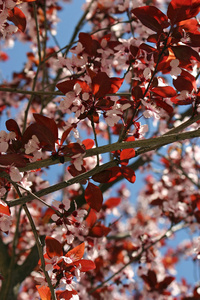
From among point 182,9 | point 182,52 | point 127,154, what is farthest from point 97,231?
point 182,9

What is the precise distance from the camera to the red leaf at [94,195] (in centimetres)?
122

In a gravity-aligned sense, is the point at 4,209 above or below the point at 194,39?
below

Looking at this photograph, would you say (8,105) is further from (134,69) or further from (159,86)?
(159,86)

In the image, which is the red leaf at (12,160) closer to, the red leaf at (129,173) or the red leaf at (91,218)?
the red leaf at (129,173)

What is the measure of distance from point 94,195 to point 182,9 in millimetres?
726

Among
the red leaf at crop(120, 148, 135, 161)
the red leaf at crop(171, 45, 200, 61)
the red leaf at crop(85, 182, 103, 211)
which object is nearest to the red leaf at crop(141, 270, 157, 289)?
the red leaf at crop(85, 182, 103, 211)

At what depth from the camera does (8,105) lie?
3252 millimetres

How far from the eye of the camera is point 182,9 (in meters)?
1.09

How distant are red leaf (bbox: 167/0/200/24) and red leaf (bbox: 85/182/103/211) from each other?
655 mm

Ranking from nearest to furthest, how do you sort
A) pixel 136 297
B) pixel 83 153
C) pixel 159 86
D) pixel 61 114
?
pixel 83 153, pixel 159 86, pixel 61 114, pixel 136 297

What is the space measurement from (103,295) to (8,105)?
6.53ft

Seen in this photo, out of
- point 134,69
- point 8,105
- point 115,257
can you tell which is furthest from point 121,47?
point 115,257

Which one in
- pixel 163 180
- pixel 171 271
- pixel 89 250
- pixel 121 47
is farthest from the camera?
pixel 171 271

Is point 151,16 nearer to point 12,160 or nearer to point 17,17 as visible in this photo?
point 17,17
